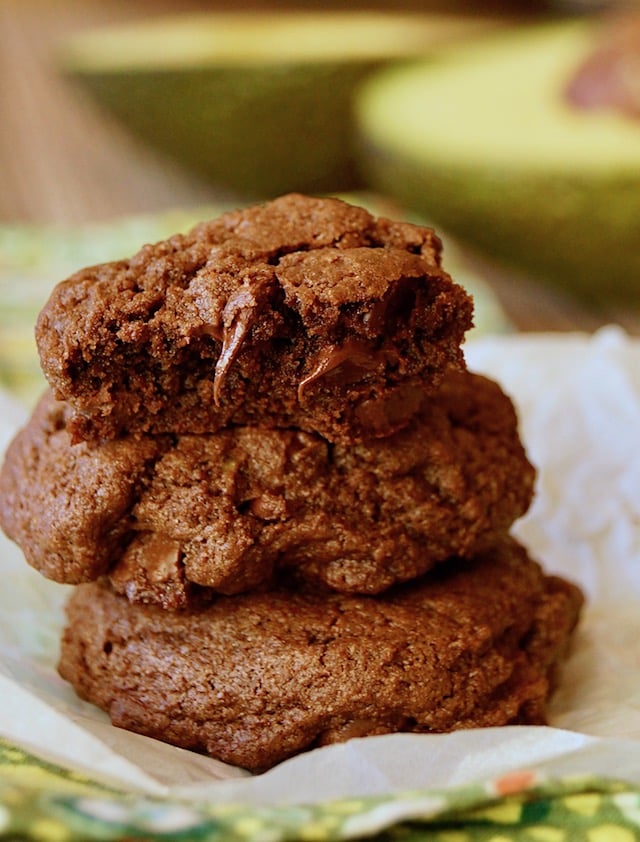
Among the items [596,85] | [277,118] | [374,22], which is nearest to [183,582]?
[596,85]

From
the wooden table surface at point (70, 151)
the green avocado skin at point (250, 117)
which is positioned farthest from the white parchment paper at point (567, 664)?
the green avocado skin at point (250, 117)

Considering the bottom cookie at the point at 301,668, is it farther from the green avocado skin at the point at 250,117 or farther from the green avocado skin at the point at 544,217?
the green avocado skin at the point at 250,117

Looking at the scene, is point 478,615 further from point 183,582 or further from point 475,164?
point 475,164

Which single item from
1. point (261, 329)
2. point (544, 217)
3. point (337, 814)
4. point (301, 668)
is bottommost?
point (337, 814)

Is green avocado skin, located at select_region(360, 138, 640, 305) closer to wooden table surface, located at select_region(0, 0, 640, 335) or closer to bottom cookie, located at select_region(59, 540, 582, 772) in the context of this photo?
wooden table surface, located at select_region(0, 0, 640, 335)

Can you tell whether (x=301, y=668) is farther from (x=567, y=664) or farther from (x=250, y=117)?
(x=250, y=117)

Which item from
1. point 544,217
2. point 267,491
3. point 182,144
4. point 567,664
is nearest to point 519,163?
point 544,217
